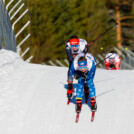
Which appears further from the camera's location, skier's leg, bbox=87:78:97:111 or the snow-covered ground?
skier's leg, bbox=87:78:97:111

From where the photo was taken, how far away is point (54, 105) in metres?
9.90

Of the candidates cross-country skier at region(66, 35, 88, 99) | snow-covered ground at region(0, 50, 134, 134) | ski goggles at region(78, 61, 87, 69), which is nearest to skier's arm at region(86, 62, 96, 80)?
ski goggles at region(78, 61, 87, 69)

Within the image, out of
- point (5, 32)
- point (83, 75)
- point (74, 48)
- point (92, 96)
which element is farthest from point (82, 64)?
point (5, 32)

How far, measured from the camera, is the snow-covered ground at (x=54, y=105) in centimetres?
908

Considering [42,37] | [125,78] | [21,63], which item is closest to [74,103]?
[125,78]

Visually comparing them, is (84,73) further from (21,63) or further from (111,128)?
(21,63)

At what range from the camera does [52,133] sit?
891 centimetres

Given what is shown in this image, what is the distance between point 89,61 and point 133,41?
3599 cm

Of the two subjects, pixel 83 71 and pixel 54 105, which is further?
pixel 54 105

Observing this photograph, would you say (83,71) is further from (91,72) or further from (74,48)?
(74,48)

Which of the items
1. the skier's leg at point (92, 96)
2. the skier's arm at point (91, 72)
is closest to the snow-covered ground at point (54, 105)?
the skier's leg at point (92, 96)

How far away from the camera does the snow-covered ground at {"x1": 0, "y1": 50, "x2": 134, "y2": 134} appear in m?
9.08

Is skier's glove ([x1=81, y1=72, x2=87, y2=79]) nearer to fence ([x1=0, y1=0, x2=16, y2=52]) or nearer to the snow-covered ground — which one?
the snow-covered ground

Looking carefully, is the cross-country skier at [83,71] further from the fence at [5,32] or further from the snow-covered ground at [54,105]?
the fence at [5,32]
